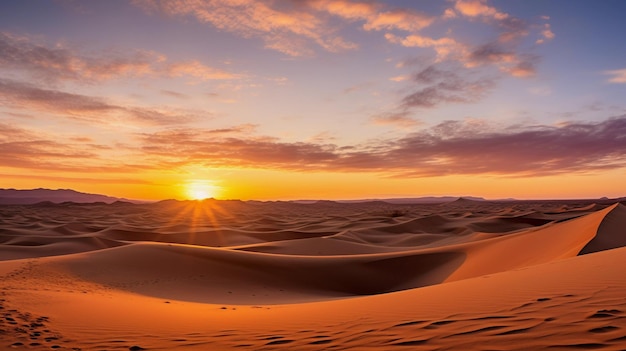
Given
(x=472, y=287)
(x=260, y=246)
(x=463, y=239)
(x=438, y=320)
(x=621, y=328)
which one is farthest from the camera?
(x=463, y=239)

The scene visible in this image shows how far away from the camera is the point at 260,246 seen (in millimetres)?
16641

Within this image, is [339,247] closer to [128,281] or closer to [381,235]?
[381,235]

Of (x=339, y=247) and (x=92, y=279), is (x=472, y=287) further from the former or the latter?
(x=339, y=247)

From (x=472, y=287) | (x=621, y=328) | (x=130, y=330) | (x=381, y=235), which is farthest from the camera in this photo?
(x=381, y=235)

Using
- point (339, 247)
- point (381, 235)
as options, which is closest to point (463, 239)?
point (381, 235)

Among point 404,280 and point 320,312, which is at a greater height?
point 320,312

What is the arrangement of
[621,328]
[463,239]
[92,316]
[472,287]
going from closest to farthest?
[621,328] < [92,316] < [472,287] < [463,239]

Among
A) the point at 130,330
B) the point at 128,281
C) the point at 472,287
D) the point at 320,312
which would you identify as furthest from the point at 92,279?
the point at 472,287

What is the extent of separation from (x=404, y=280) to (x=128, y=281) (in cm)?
687

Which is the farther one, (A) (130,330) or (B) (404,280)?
(B) (404,280)

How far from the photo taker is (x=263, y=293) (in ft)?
30.3

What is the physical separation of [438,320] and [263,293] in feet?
19.6

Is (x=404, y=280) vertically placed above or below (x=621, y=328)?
below

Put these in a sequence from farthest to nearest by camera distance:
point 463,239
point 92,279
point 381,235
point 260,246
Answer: point 381,235, point 463,239, point 260,246, point 92,279
